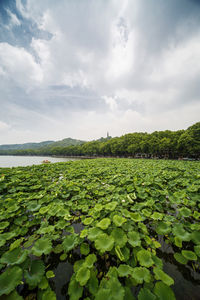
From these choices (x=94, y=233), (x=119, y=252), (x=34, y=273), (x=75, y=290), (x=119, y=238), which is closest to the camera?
(x=75, y=290)

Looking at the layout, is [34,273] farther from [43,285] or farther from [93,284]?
[93,284]

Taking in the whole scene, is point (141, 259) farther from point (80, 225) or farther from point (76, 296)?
point (80, 225)

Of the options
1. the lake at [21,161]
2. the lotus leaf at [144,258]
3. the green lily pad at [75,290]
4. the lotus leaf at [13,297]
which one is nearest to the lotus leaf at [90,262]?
the green lily pad at [75,290]

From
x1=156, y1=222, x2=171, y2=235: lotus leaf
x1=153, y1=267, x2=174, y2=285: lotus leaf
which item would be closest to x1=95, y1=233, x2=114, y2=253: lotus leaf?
x1=153, y1=267, x2=174, y2=285: lotus leaf

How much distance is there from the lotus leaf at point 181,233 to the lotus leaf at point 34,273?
7.31 ft

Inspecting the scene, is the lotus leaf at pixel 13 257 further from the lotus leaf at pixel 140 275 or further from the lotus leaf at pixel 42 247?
the lotus leaf at pixel 140 275

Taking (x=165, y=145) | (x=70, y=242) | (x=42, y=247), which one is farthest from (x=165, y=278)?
(x=165, y=145)

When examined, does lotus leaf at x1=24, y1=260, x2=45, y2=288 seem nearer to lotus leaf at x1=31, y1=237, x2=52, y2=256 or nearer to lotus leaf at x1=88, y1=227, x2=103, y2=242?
lotus leaf at x1=31, y1=237, x2=52, y2=256

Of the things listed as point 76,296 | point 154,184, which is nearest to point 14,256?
point 76,296

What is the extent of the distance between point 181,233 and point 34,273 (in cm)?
244

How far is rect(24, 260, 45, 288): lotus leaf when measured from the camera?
1259 mm

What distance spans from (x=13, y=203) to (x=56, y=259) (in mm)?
2040

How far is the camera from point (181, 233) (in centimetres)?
195

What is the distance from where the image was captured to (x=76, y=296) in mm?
1173
